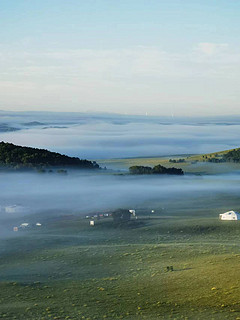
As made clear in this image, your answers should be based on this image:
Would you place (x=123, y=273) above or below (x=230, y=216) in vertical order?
below

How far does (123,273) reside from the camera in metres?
53.7

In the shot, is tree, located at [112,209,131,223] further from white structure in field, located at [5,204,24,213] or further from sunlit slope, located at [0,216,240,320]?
white structure in field, located at [5,204,24,213]

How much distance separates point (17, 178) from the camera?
19212 cm

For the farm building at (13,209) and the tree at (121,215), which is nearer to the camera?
the tree at (121,215)

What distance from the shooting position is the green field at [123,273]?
40.5 meters

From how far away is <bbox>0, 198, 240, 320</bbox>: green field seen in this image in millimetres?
40531

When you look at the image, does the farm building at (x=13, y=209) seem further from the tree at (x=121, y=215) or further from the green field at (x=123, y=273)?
the green field at (x=123, y=273)

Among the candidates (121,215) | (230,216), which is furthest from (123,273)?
(121,215)

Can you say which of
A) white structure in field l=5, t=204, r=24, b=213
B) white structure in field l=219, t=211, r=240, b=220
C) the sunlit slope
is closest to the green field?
the sunlit slope

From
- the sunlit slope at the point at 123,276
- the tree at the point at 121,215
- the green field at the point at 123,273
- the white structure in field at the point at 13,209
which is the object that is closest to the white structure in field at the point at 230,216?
the green field at the point at 123,273

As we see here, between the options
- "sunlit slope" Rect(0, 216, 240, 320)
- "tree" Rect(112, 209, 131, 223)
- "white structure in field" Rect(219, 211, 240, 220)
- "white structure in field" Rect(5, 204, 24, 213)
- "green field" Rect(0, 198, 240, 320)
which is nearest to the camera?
"sunlit slope" Rect(0, 216, 240, 320)

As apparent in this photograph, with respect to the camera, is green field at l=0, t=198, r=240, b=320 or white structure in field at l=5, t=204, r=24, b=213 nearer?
green field at l=0, t=198, r=240, b=320

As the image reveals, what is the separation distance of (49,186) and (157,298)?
150 metres

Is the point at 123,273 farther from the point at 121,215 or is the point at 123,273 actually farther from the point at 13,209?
the point at 13,209
